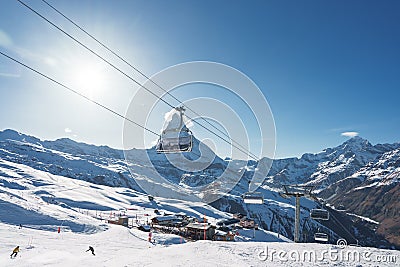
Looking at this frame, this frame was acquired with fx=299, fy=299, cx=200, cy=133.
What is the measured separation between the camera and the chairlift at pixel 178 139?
57.5 feet

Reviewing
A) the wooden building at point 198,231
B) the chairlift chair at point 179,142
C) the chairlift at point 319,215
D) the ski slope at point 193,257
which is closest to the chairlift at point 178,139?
the chairlift chair at point 179,142

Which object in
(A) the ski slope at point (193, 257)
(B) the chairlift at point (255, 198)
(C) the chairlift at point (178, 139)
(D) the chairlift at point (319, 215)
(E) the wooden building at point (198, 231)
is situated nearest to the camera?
(A) the ski slope at point (193, 257)

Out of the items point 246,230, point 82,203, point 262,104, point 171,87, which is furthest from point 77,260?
point 82,203

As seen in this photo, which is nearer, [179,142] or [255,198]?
[179,142]

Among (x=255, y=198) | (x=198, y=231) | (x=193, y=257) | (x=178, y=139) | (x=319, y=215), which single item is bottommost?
(x=198, y=231)

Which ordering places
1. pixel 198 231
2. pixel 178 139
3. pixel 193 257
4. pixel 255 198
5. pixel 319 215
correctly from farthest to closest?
pixel 198 231 < pixel 319 215 < pixel 255 198 < pixel 178 139 < pixel 193 257

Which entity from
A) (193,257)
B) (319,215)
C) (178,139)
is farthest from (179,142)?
(319,215)

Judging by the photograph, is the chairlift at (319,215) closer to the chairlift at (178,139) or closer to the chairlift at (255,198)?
the chairlift at (255,198)

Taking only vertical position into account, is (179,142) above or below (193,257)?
above

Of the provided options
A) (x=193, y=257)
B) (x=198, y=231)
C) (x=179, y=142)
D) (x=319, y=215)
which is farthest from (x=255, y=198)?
(x=198, y=231)

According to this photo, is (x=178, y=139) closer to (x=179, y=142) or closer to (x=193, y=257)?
(x=179, y=142)

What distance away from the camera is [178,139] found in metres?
17.8

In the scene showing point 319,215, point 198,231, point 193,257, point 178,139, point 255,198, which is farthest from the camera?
point 198,231

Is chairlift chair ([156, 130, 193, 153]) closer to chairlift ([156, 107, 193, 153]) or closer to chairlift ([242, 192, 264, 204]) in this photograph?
chairlift ([156, 107, 193, 153])
